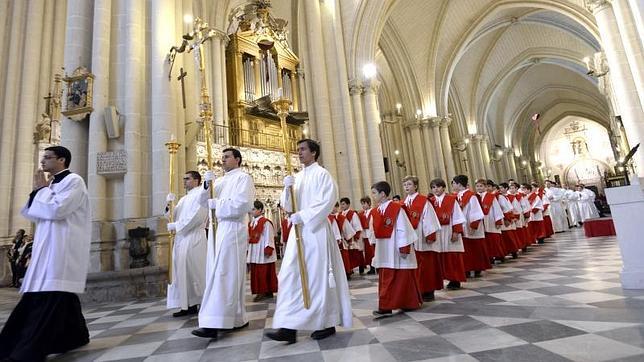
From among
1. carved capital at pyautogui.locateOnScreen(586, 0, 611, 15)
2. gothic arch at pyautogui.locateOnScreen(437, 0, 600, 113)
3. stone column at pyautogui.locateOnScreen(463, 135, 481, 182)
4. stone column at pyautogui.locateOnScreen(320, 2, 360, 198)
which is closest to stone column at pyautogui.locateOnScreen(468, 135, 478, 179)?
stone column at pyautogui.locateOnScreen(463, 135, 481, 182)

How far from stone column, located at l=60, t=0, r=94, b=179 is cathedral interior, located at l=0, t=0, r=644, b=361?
0.03m

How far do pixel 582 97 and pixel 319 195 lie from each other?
40.4m

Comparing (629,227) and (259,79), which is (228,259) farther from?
(259,79)

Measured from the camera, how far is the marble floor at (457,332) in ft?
7.70

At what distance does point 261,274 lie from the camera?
5812mm

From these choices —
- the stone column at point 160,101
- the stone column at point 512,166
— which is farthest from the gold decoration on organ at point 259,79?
the stone column at point 512,166

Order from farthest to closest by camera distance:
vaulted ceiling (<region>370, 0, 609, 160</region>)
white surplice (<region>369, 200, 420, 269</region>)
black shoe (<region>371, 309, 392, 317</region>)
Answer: vaulted ceiling (<region>370, 0, 609, 160</region>)
white surplice (<region>369, 200, 420, 269</region>)
black shoe (<region>371, 309, 392, 317</region>)

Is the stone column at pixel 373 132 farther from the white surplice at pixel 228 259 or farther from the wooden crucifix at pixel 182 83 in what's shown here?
the white surplice at pixel 228 259

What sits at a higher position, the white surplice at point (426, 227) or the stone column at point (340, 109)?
the stone column at point (340, 109)

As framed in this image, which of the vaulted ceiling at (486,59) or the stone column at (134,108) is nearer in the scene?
the stone column at (134,108)

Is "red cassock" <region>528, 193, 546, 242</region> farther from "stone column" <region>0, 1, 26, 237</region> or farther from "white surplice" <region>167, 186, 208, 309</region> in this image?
"stone column" <region>0, 1, 26, 237</region>

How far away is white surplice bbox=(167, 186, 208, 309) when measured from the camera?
441cm

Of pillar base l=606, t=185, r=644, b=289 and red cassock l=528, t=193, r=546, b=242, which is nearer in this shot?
pillar base l=606, t=185, r=644, b=289

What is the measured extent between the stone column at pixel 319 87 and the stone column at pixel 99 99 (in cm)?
695
